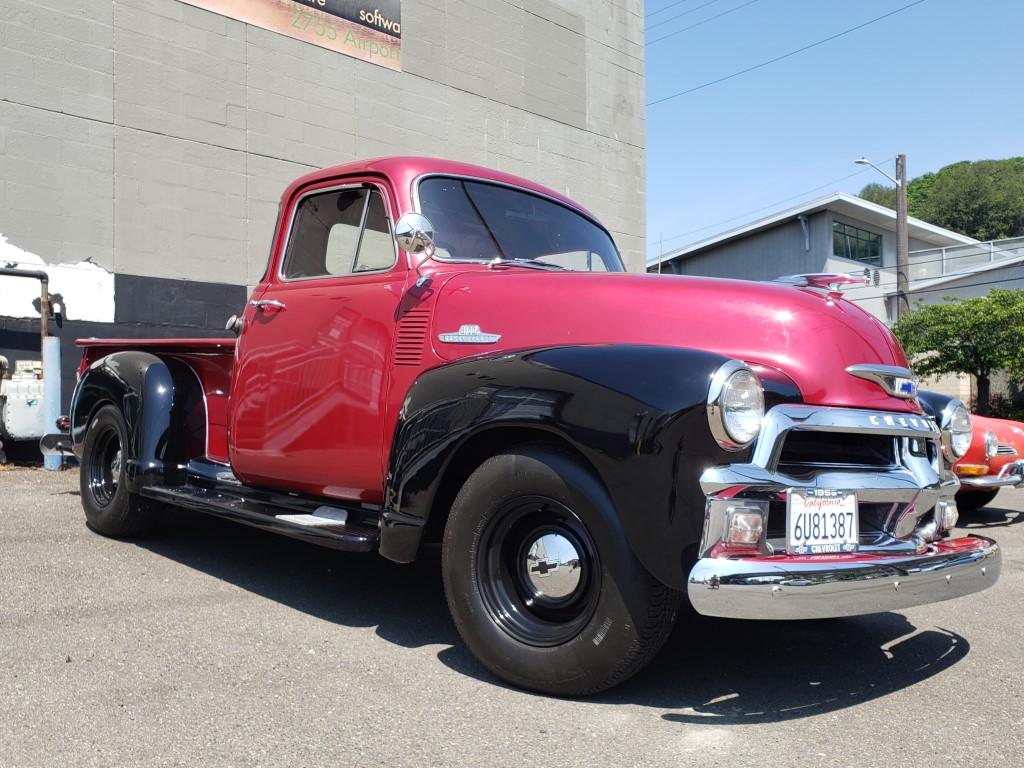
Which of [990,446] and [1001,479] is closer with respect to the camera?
[1001,479]

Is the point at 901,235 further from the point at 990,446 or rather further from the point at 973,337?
the point at 990,446

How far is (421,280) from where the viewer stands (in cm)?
386

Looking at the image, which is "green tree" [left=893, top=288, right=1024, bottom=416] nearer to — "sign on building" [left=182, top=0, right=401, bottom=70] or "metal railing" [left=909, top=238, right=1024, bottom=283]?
"sign on building" [left=182, top=0, right=401, bottom=70]

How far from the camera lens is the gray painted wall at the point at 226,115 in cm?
968

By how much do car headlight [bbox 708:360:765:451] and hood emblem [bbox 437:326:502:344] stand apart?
3.42ft

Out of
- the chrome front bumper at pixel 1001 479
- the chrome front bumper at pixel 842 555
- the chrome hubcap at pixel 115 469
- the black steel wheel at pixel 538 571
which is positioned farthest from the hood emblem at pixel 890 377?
the chrome hubcap at pixel 115 469

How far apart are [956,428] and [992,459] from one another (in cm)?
352

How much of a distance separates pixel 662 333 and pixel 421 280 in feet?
3.67

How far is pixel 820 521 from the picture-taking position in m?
2.80

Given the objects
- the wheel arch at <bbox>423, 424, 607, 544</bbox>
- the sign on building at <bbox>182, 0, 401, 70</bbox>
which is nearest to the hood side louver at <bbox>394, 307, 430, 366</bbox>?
the wheel arch at <bbox>423, 424, 607, 544</bbox>

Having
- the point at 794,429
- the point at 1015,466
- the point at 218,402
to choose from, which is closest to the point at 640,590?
the point at 794,429

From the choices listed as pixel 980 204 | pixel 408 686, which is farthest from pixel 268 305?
pixel 980 204

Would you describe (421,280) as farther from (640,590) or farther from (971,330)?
(971,330)

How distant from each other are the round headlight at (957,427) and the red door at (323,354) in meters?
2.23
